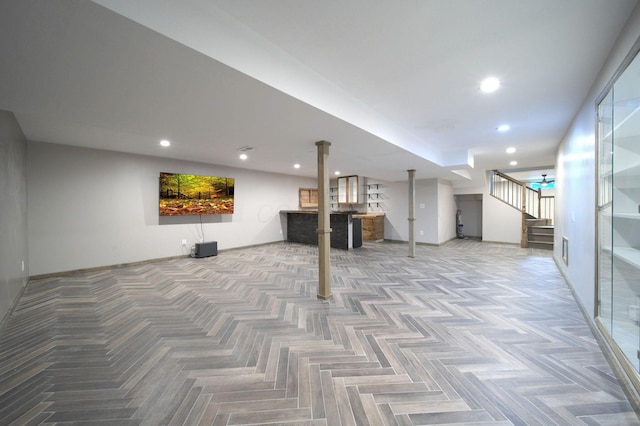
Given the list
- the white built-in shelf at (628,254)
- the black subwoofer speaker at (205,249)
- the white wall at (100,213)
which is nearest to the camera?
the white built-in shelf at (628,254)

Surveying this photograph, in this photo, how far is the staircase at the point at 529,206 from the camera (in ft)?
23.9

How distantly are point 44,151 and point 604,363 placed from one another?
784cm

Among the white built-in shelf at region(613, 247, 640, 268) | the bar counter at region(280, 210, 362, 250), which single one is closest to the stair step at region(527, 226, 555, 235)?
the bar counter at region(280, 210, 362, 250)

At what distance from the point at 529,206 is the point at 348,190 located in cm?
610

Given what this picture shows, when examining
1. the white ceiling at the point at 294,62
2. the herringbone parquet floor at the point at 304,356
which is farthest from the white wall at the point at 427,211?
the white ceiling at the point at 294,62

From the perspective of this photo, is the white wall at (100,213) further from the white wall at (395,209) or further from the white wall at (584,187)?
the white wall at (584,187)

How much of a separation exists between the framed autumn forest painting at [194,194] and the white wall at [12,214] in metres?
2.15

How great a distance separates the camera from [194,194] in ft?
20.3

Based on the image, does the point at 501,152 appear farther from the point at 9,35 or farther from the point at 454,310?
the point at 9,35

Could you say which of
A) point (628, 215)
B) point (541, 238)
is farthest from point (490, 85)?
point (541, 238)

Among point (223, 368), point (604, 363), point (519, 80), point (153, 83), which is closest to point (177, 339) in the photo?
point (223, 368)

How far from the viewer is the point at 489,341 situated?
2.27 m

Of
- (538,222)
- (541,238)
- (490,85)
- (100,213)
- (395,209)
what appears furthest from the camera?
(395,209)

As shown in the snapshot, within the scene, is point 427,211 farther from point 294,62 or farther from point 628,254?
point 294,62
